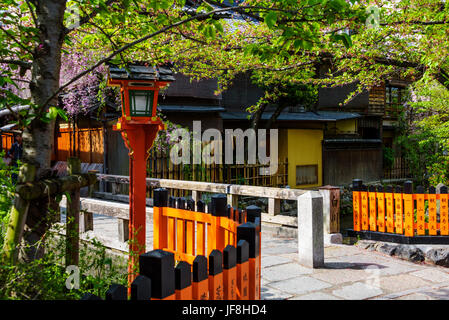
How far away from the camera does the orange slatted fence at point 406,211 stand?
26.9ft

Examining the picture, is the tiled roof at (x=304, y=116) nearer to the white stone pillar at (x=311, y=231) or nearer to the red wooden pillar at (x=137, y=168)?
the white stone pillar at (x=311, y=231)

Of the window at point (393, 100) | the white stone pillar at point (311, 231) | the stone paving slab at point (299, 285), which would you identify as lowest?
the stone paving slab at point (299, 285)

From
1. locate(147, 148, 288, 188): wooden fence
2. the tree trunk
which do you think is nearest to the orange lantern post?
the tree trunk

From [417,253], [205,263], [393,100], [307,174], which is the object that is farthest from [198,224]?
[393,100]

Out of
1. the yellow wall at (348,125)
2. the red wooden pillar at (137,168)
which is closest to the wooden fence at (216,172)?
the yellow wall at (348,125)

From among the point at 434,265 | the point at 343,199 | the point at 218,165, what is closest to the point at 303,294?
the point at 434,265

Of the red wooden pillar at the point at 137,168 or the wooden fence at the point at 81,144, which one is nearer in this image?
the red wooden pillar at the point at 137,168

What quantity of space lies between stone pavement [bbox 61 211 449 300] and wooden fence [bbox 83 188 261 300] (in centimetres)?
118

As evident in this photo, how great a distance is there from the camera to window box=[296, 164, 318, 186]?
69.8 ft

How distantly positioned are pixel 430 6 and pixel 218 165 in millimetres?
9245

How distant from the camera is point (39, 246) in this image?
3.47 meters

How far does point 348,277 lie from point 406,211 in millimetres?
2726

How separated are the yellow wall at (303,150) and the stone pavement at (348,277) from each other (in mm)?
12896

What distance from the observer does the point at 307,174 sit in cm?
2164
